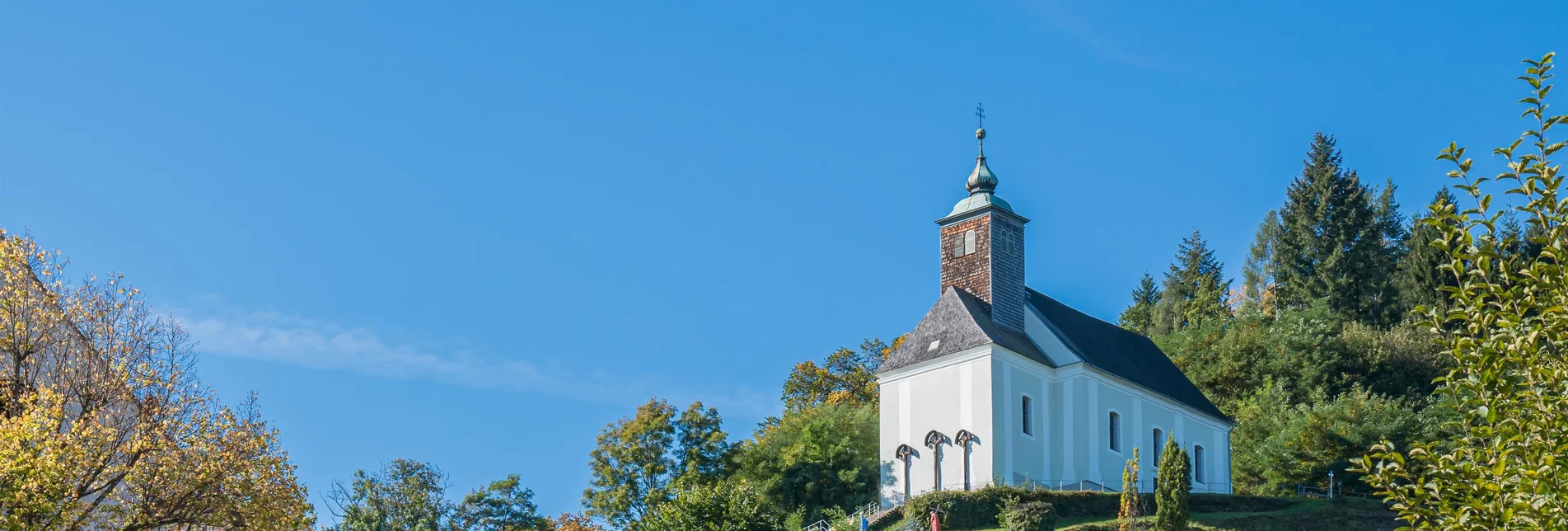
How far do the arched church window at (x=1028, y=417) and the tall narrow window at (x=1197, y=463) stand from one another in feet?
31.7

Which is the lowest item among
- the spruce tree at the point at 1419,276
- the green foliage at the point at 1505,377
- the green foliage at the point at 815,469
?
the green foliage at the point at 1505,377

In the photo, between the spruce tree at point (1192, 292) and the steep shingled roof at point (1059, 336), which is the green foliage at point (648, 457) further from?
the spruce tree at point (1192, 292)

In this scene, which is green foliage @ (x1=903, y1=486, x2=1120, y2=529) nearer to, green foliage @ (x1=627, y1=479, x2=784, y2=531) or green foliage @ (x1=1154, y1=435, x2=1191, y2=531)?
green foliage @ (x1=1154, y1=435, x2=1191, y2=531)

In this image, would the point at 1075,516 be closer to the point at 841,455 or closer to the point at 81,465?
the point at 841,455

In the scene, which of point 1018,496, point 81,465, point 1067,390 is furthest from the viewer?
point 1067,390

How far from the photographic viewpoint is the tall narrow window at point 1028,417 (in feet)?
156

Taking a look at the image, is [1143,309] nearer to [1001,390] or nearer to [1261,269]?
[1261,269]

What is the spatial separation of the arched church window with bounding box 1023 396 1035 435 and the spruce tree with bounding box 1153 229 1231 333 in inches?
1257

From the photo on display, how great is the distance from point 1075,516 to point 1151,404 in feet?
36.4

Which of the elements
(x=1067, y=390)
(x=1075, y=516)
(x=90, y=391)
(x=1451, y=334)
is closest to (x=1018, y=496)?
(x=1075, y=516)

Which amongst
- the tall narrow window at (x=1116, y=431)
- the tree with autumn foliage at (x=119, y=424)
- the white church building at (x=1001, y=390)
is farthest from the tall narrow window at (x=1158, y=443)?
the tree with autumn foliage at (x=119, y=424)

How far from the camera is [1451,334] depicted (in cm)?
1160

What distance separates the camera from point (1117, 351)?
54438 mm

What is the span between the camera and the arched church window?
47.6 meters
